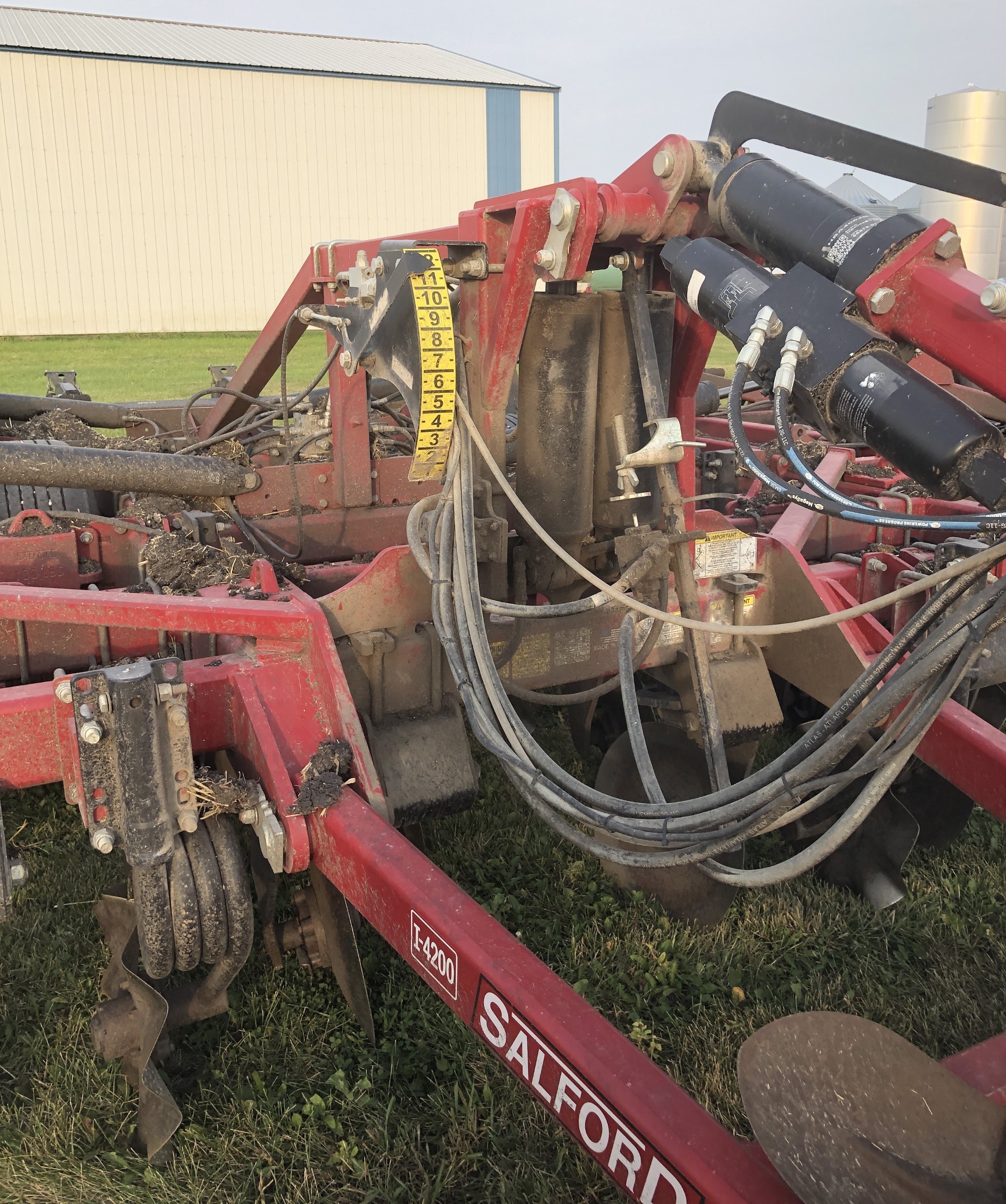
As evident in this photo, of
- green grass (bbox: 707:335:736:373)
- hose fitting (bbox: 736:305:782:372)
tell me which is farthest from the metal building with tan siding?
hose fitting (bbox: 736:305:782:372)

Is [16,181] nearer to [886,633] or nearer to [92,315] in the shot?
[92,315]

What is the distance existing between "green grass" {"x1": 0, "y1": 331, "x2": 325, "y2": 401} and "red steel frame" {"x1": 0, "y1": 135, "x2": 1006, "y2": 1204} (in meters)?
8.99

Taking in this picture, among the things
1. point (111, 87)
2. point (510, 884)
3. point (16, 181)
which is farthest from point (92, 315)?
point (510, 884)

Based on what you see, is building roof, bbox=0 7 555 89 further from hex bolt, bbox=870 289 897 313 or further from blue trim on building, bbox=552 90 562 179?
hex bolt, bbox=870 289 897 313

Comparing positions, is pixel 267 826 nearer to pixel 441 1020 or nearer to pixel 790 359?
pixel 441 1020

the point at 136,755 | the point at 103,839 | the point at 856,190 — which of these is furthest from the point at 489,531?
the point at 856,190

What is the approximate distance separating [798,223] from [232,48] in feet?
80.4

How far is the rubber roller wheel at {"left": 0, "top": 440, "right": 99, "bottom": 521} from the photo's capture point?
3.20 m

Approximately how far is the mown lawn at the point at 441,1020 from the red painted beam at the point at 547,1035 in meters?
0.62

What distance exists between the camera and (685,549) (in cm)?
244

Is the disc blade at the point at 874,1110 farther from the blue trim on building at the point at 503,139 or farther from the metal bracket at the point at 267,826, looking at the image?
the blue trim on building at the point at 503,139

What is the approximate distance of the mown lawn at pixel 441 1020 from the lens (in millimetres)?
2182

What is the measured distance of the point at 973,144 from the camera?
21.4 m

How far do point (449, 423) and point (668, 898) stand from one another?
1.57 m
